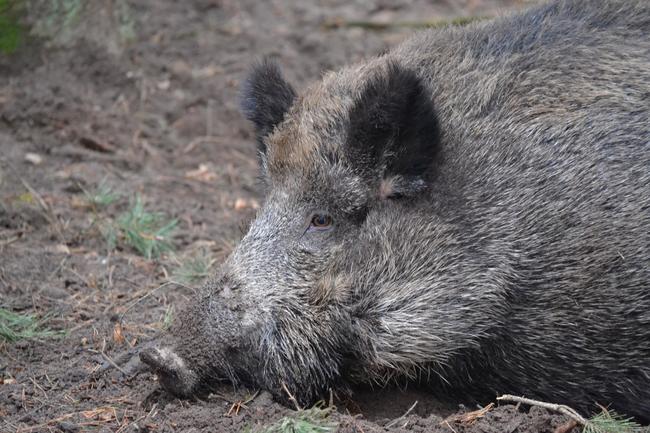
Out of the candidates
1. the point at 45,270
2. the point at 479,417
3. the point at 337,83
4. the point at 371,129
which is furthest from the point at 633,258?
the point at 45,270

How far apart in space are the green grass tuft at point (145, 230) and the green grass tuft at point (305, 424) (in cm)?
270

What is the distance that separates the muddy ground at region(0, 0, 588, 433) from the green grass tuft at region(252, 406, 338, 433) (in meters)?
0.09

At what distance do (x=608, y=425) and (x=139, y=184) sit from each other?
15.7 ft

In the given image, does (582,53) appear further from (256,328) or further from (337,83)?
(256,328)

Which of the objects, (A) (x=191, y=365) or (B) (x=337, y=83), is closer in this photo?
(A) (x=191, y=365)

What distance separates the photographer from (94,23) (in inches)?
360

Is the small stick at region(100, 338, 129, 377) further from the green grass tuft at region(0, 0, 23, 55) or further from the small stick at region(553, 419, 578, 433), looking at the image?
the green grass tuft at region(0, 0, 23, 55)

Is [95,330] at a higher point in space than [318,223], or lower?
lower

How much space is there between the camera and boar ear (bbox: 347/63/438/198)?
16.5ft

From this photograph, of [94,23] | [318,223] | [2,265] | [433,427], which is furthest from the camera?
[94,23]

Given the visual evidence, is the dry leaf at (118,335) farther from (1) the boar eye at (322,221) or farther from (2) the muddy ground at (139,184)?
(1) the boar eye at (322,221)

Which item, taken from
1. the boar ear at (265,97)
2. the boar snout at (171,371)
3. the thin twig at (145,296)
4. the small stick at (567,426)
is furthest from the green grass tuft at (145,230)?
the small stick at (567,426)

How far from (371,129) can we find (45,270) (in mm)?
2772

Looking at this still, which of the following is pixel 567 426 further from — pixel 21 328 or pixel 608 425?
pixel 21 328
